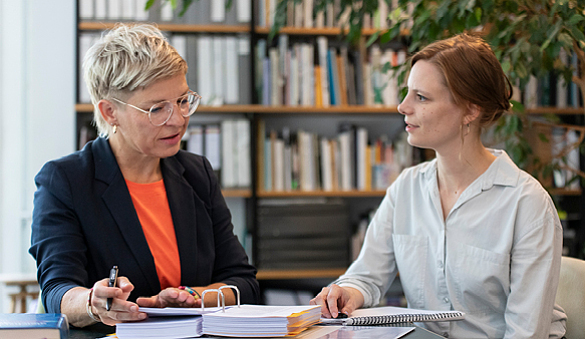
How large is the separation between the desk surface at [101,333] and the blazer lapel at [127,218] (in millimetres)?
224

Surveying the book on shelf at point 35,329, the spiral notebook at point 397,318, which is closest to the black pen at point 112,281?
the book on shelf at point 35,329

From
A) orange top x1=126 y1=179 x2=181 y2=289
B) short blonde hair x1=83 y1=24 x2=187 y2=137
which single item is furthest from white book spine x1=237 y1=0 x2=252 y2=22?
orange top x1=126 y1=179 x2=181 y2=289

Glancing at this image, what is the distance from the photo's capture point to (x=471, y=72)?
1.29 meters

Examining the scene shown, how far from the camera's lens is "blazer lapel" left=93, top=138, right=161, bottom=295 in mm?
1295

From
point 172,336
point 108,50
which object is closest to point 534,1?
point 108,50

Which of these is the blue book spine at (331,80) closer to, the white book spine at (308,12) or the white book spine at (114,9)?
the white book spine at (308,12)

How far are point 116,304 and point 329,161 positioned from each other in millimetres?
1995

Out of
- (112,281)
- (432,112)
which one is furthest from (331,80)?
(112,281)

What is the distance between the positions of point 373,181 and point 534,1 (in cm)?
147

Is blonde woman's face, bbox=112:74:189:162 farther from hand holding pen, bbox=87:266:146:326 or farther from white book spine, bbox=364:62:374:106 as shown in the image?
white book spine, bbox=364:62:374:106

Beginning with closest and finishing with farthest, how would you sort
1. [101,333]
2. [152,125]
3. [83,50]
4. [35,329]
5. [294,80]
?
[35,329] < [101,333] < [152,125] < [83,50] < [294,80]

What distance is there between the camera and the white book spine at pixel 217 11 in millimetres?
2764

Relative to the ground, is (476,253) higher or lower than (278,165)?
lower

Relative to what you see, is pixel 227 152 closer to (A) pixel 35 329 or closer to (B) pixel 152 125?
(B) pixel 152 125
